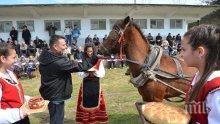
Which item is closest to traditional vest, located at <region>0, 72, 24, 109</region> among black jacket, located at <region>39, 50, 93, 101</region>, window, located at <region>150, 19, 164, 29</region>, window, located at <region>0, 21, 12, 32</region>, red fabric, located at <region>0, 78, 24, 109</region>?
red fabric, located at <region>0, 78, 24, 109</region>

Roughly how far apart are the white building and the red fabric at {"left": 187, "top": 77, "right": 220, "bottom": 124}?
27646 millimetres

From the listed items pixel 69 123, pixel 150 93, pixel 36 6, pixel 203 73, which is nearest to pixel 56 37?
pixel 150 93

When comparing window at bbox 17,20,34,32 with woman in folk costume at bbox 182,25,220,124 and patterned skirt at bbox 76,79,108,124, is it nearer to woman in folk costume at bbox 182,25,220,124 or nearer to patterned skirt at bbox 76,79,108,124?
patterned skirt at bbox 76,79,108,124

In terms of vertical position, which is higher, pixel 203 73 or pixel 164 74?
pixel 203 73

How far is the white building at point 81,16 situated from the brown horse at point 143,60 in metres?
23.7

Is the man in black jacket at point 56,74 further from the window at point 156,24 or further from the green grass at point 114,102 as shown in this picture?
the window at point 156,24

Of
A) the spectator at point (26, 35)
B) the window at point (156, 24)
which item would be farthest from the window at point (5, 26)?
the window at point (156, 24)

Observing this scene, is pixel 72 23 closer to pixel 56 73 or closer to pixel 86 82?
pixel 86 82

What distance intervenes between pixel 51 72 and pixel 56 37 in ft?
1.78

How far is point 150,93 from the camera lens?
19.2ft

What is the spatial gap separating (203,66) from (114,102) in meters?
8.51

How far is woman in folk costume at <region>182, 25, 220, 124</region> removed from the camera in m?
2.10

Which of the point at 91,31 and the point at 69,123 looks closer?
the point at 69,123

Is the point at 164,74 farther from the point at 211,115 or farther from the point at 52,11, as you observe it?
the point at 52,11
